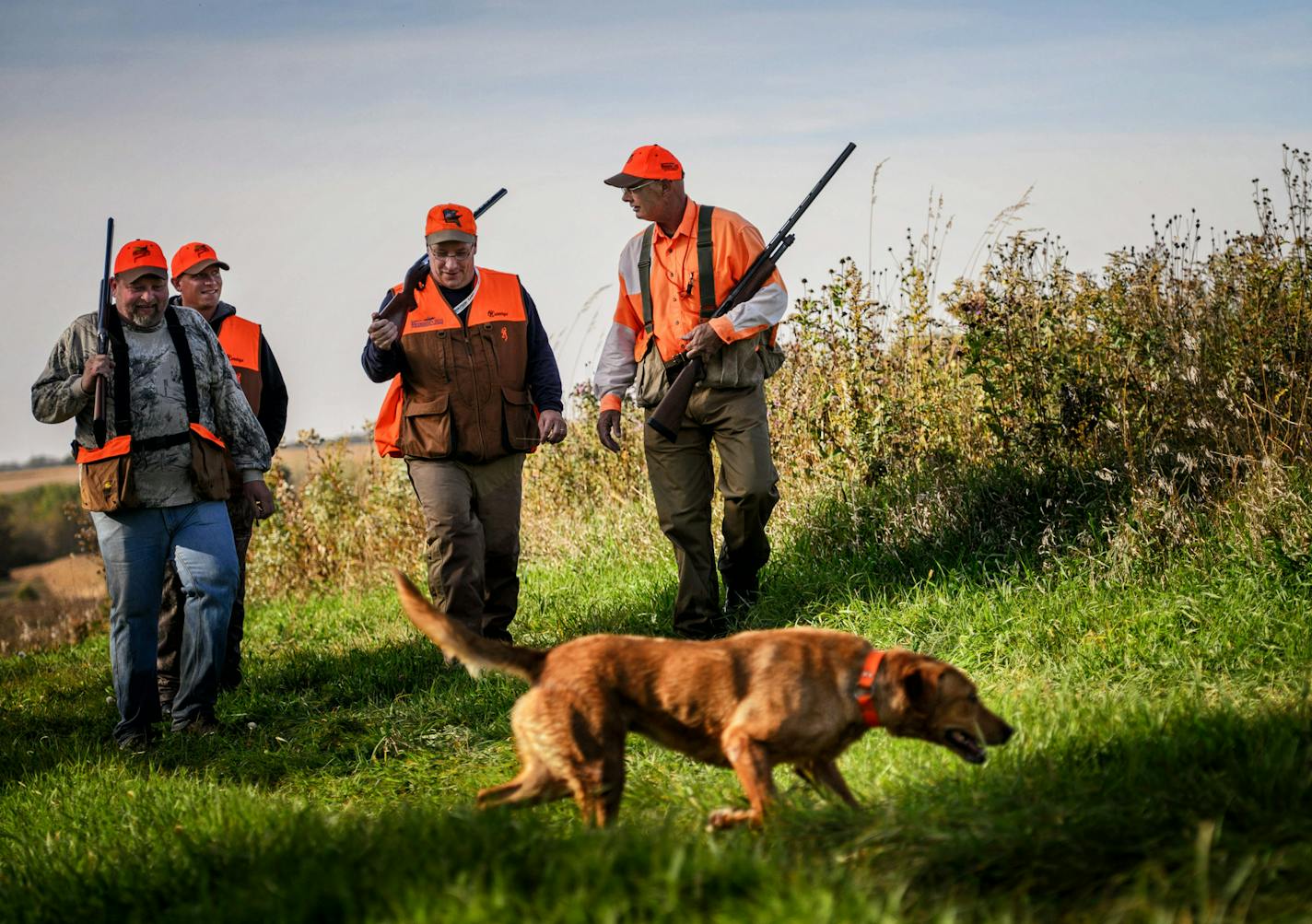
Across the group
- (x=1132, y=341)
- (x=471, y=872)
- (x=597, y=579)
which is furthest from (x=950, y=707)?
(x=597, y=579)

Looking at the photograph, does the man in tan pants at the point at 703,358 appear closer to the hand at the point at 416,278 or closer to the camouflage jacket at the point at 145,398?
the hand at the point at 416,278

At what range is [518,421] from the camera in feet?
25.1

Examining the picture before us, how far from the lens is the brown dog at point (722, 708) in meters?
4.01

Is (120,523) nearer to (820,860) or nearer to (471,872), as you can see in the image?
(471,872)

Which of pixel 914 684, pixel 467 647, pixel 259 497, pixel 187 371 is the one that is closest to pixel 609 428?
pixel 259 497

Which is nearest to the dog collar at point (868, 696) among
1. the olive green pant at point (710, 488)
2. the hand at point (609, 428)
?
the olive green pant at point (710, 488)

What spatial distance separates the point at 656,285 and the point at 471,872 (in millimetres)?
4482

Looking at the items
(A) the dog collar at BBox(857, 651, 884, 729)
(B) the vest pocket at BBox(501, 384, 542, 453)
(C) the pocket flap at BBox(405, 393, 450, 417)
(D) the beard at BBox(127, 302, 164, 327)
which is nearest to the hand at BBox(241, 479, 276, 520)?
(C) the pocket flap at BBox(405, 393, 450, 417)

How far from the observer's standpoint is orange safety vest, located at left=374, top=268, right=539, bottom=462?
7457 millimetres

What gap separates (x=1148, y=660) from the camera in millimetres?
5402

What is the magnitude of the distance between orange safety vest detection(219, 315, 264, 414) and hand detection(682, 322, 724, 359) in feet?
10.4

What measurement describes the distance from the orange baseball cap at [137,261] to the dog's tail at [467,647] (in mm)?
3282

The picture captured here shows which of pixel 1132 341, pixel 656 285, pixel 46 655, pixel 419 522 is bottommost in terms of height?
pixel 46 655

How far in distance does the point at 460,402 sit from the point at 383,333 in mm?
609
